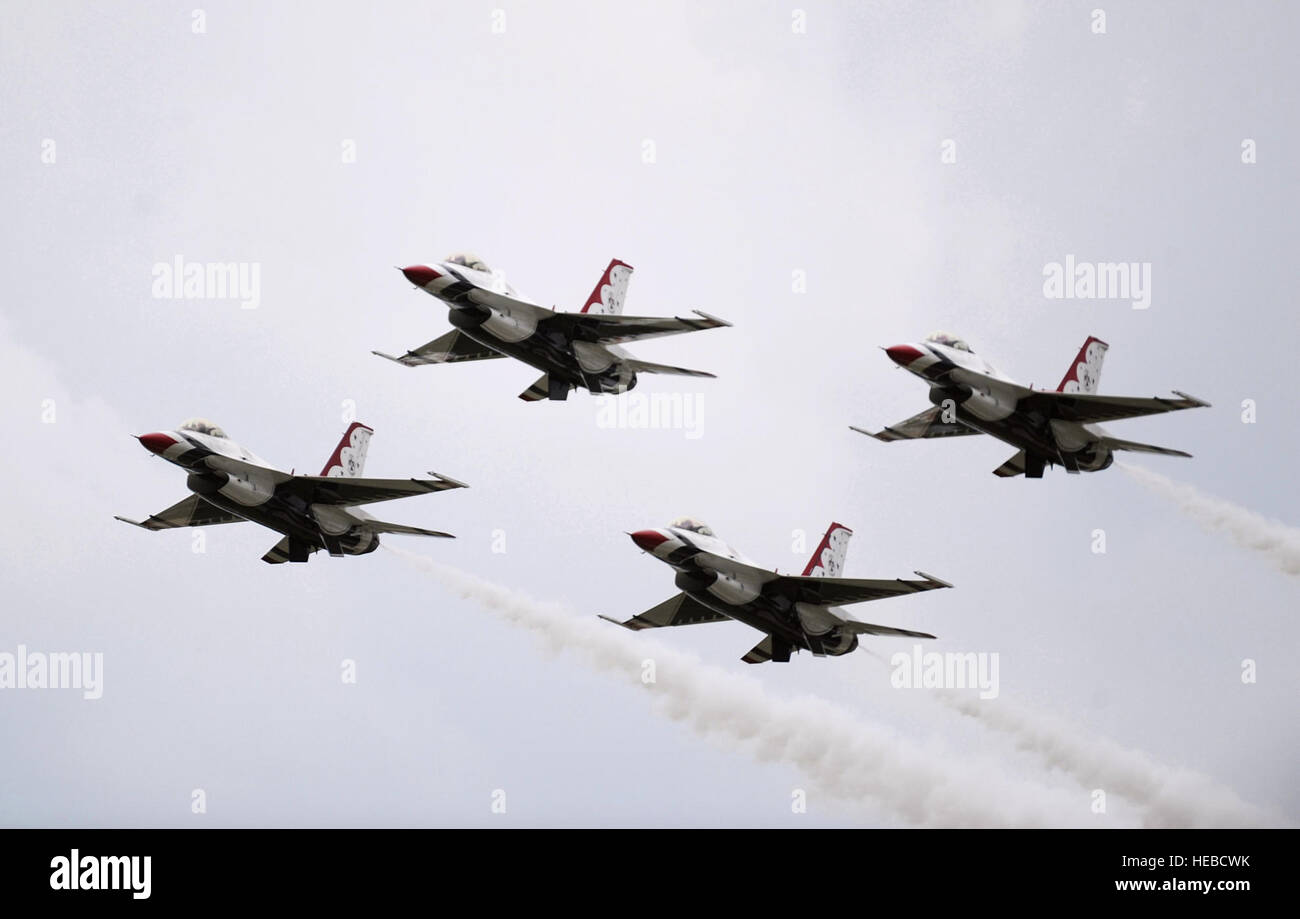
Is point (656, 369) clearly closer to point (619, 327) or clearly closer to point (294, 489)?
→ point (619, 327)

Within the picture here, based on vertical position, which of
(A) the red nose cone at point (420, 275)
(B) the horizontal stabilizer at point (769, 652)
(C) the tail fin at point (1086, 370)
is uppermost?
(A) the red nose cone at point (420, 275)

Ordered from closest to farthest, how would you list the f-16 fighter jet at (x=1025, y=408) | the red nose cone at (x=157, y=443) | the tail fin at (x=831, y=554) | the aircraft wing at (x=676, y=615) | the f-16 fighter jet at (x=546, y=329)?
1. the red nose cone at (x=157, y=443)
2. the f-16 fighter jet at (x=1025, y=408)
3. the f-16 fighter jet at (x=546, y=329)
4. the tail fin at (x=831, y=554)
5. the aircraft wing at (x=676, y=615)

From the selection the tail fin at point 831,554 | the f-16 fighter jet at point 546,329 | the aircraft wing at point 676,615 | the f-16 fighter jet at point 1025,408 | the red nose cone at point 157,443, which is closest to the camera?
the red nose cone at point 157,443

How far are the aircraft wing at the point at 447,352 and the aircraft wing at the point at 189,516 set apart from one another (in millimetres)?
7400

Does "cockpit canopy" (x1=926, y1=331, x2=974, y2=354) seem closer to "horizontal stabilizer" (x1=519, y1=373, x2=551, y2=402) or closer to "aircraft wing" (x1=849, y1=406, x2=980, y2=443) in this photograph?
"aircraft wing" (x1=849, y1=406, x2=980, y2=443)

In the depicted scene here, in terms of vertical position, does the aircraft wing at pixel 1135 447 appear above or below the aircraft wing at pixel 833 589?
above

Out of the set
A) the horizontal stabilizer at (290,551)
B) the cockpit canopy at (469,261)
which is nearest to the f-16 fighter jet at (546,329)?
the cockpit canopy at (469,261)

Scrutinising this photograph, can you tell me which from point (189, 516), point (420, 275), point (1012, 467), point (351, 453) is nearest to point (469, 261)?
point (420, 275)

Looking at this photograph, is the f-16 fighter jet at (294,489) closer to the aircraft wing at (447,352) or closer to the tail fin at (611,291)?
the aircraft wing at (447,352)

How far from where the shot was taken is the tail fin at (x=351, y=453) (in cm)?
5198

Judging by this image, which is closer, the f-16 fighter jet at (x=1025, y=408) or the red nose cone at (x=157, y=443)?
the red nose cone at (x=157, y=443)
